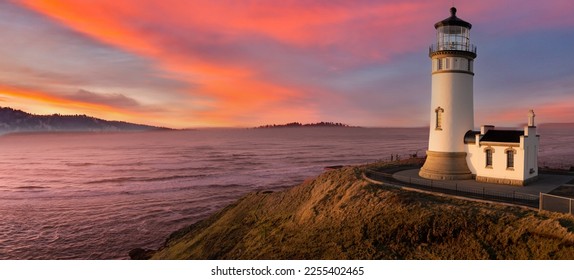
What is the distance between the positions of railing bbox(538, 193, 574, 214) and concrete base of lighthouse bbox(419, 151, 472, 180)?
932cm

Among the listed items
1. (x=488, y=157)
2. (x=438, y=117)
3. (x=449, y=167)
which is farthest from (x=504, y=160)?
(x=438, y=117)

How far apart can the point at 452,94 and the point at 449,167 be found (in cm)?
554

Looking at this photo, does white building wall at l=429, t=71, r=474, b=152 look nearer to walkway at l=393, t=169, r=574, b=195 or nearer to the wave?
walkway at l=393, t=169, r=574, b=195

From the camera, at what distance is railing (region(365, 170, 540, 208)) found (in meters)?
17.0

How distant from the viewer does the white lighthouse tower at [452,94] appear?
24.2 meters

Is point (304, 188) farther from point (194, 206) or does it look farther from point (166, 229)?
point (194, 206)

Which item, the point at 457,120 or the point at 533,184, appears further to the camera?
the point at 457,120

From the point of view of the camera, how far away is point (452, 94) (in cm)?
2445

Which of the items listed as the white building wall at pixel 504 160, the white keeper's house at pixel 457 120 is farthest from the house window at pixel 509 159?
the white keeper's house at pixel 457 120

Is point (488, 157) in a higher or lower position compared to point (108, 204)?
higher

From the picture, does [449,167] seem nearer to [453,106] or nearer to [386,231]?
[453,106]

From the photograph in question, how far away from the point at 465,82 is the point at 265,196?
1851cm

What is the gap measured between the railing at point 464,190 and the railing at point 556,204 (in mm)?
830

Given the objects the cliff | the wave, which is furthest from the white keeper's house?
the wave
